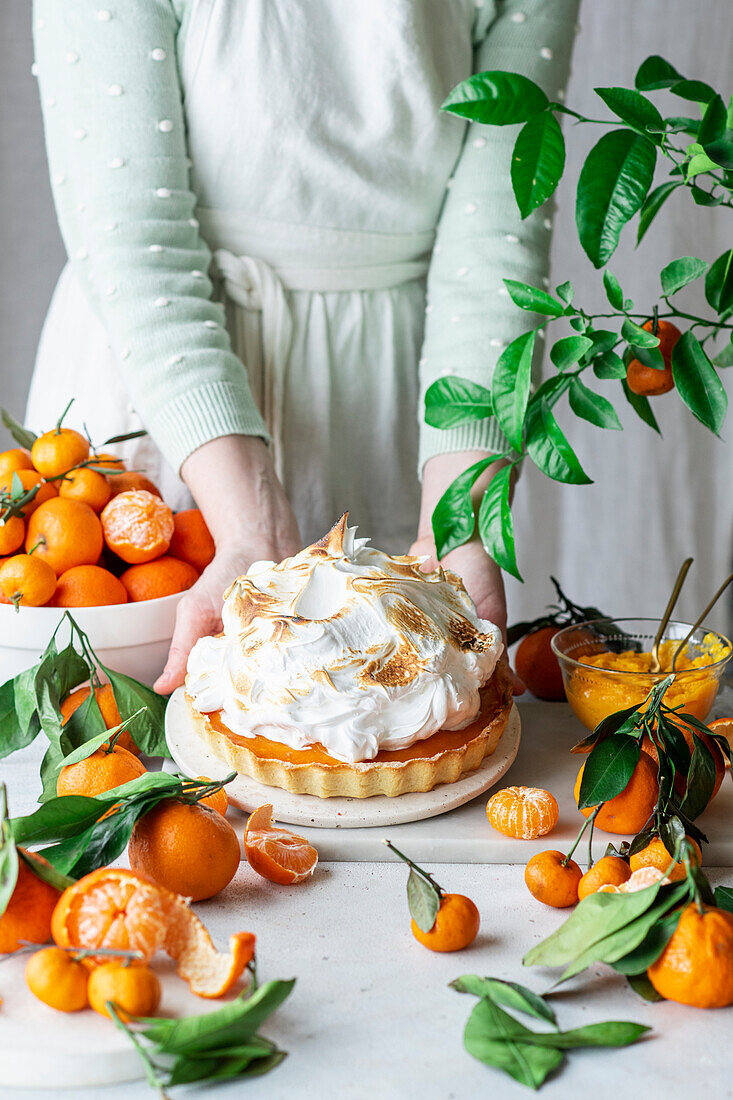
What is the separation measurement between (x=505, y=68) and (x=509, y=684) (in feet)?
3.24

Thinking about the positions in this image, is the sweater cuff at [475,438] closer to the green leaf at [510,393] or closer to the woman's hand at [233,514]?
the woman's hand at [233,514]

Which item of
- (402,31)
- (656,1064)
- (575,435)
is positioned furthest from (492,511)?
(575,435)

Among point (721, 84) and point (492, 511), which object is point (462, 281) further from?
point (721, 84)

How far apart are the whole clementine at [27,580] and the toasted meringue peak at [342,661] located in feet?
0.64

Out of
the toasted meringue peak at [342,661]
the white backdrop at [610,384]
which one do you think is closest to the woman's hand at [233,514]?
the toasted meringue peak at [342,661]

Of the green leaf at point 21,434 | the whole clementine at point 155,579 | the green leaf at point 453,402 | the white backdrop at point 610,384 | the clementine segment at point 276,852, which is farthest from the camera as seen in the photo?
the white backdrop at point 610,384

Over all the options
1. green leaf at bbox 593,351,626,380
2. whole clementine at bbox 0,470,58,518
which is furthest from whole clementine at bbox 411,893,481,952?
whole clementine at bbox 0,470,58,518

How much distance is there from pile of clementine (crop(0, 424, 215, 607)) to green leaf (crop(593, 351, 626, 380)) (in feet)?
1.78

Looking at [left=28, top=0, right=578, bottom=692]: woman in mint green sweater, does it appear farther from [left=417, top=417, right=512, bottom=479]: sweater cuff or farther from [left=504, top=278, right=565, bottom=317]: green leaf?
[left=504, top=278, right=565, bottom=317]: green leaf

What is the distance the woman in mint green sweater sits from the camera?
1340 millimetres

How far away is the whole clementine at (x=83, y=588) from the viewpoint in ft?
3.62

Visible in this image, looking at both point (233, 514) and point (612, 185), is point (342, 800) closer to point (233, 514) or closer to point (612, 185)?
point (233, 514)

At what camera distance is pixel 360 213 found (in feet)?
5.01

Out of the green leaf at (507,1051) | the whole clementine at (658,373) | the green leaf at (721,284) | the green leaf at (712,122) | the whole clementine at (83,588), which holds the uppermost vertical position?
the green leaf at (712,122)
